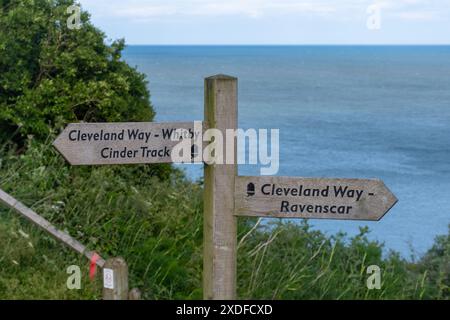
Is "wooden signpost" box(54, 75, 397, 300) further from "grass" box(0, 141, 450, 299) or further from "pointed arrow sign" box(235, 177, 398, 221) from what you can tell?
"grass" box(0, 141, 450, 299)

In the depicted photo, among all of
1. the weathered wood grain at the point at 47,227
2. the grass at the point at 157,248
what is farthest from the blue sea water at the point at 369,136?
the weathered wood grain at the point at 47,227

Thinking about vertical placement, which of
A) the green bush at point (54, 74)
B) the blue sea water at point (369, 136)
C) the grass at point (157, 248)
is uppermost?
the blue sea water at point (369, 136)

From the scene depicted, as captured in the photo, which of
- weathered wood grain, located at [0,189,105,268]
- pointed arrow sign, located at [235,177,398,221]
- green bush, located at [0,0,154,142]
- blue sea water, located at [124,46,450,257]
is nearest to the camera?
pointed arrow sign, located at [235,177,398,221]

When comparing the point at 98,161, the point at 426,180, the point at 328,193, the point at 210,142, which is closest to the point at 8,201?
the point at 98,161

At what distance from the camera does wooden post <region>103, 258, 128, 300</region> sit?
573cm

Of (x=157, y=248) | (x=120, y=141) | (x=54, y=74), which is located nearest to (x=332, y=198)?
(x=120, y=141)

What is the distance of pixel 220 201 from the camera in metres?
5.81

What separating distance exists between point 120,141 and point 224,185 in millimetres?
731

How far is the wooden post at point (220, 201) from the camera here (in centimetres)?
580

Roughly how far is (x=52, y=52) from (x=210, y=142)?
451 centimetres

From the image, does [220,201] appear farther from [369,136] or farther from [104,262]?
[369,136]

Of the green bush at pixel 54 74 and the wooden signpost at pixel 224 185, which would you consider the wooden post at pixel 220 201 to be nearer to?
the wooden signpost at pixel 224 185

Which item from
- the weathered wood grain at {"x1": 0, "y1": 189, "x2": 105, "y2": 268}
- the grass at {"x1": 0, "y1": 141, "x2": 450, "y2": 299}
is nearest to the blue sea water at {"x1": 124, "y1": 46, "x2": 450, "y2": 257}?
the grass at {"x1": 0, "y1": 141, "x2": 450, "y2": 299}

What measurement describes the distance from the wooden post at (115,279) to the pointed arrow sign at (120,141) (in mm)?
656
